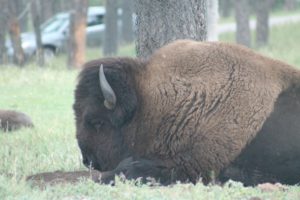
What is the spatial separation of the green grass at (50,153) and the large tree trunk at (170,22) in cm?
161

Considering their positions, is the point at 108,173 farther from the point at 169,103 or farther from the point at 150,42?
the point at 150,42

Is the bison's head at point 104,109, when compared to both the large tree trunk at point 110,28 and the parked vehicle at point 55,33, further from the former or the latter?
the large tree trunk at point 110,28

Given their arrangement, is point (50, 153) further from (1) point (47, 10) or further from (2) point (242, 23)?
(1) point (47, 10)

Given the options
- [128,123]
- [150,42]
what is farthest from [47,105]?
[128,123]

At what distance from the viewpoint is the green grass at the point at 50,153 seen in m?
6.57

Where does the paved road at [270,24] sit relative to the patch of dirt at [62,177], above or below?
below

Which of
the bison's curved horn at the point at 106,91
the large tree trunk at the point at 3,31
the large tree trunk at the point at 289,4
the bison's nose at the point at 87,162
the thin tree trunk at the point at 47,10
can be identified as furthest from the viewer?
the large tree trunk at the point at 289,4

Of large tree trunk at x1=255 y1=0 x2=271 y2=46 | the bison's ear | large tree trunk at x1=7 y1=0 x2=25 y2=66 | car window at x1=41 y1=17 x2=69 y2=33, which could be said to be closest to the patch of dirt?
the bison's ear

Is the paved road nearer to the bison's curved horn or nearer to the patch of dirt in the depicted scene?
the patch of dirt

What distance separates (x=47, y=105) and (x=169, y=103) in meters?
8.78

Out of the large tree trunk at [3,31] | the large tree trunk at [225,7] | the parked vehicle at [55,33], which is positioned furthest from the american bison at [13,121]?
the large tree trunk at [225,7]

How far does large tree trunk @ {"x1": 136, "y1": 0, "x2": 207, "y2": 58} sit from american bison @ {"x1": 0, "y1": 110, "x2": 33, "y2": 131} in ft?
11.1

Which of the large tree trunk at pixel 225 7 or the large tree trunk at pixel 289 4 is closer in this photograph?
the large tree trunk at pixel 289 4

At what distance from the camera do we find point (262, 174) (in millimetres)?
7770
